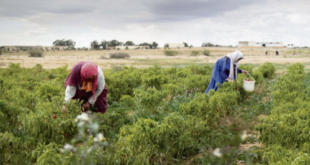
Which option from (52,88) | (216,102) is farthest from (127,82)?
(216,102)

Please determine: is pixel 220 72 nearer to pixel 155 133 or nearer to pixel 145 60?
pixel 155 133

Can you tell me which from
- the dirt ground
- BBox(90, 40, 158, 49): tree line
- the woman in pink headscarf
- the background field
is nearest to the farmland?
the woman in pink headscarf

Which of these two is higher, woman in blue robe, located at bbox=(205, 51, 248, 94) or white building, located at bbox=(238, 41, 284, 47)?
white building, located at bbox=(238, 41, 284, 47)

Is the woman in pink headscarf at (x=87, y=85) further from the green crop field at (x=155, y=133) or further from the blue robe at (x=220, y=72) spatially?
the blue robe at (x=220, y=72)

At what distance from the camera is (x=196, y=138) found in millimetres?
4371

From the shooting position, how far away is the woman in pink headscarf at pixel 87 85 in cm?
408

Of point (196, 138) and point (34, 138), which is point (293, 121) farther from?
point (34, 138)

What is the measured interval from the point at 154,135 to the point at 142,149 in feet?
0.81

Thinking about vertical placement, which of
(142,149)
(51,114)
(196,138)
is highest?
(51,114)

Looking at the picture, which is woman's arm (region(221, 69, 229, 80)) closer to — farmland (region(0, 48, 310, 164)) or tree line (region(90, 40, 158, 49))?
farmland (region(0, 48, 310, 164))

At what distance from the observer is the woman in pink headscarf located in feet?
13.4

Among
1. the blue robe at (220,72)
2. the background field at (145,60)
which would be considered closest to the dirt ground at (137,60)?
the background field at (145,60)

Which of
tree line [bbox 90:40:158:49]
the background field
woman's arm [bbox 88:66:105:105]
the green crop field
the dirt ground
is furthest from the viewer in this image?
tree line [bbox 90:40:158:49]

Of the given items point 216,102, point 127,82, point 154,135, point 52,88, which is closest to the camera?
point 154,135
